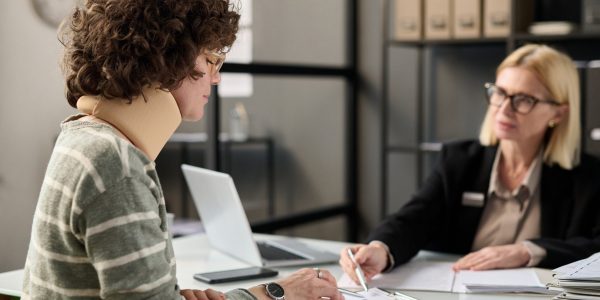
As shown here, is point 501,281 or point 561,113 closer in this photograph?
point 501,281

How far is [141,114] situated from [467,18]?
9.24 feet

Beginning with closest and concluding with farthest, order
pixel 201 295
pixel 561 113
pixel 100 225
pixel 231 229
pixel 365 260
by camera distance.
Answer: pixel 100 225
pixel 201 295
pixel 365 260
pixel 231 229
pixel 561 113

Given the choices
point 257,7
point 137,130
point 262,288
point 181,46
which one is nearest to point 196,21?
point 181,46

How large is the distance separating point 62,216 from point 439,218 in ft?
5.08

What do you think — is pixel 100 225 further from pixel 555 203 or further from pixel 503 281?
pixel 555 203

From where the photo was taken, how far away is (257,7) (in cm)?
459

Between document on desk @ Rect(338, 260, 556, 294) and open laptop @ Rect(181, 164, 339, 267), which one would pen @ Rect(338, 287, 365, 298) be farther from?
open laptop @ Rect(181, 164, 339, 267)

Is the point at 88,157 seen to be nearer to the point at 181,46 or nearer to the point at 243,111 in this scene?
the point at 181,46

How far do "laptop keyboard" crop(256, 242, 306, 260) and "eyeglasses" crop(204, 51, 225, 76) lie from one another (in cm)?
87

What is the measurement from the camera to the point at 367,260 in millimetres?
1988

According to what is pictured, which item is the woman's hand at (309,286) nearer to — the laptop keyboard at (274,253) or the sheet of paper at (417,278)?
the sheet of paper at (417,278)

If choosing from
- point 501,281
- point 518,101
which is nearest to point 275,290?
point 501,281

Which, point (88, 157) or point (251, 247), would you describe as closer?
point (88, 157)

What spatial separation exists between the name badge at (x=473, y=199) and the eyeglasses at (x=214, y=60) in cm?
127
